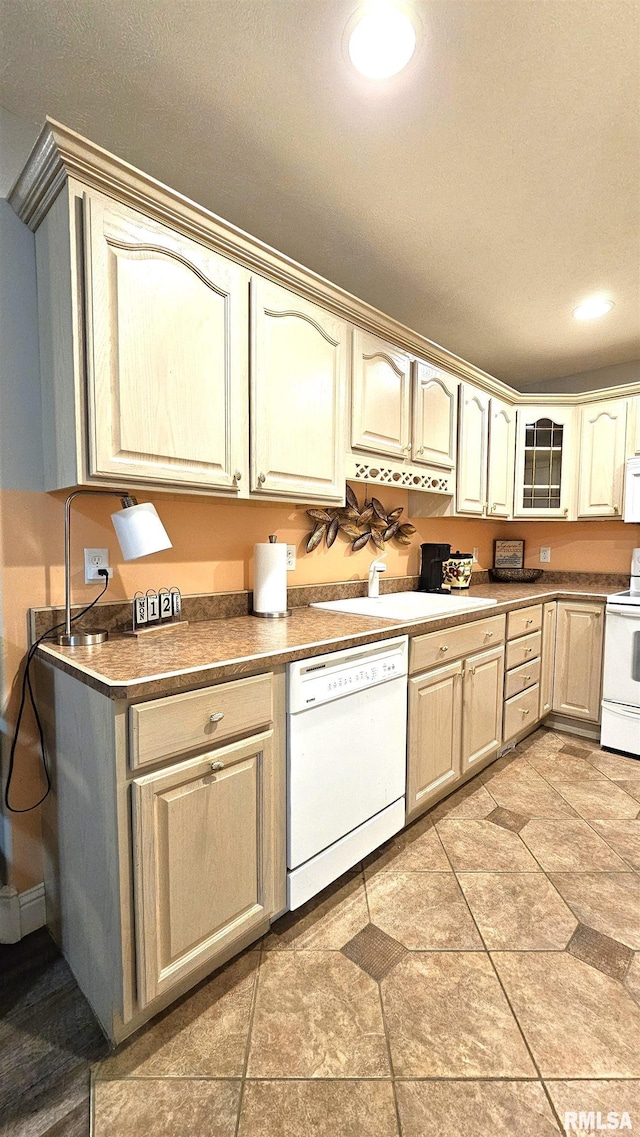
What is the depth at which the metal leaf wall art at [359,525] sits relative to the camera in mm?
2424

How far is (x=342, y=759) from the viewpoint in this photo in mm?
1675

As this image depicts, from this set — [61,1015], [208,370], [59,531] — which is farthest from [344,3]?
[61,1015]

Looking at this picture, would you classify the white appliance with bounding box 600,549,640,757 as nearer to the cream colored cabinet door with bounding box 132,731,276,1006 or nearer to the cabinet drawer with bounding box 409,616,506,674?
the cabinet drawer with bounding box 409,616,506,674

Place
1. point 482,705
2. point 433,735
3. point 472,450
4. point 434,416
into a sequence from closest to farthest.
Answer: point 433,735 → point 482,705 → point 434,416 → point 472,450

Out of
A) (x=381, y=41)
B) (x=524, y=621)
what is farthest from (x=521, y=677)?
(x=381, y=41)

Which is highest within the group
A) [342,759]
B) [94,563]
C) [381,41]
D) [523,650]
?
[381,41]

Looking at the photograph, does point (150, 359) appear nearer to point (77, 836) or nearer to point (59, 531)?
point (59, 531)

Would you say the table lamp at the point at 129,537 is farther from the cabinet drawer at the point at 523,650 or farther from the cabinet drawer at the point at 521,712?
the cabinet drawer at the point at 521,712

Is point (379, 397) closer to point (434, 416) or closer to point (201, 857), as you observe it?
point (434, 416)

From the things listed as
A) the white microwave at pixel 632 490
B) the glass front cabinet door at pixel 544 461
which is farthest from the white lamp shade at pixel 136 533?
the white microwave at pixel 632 490

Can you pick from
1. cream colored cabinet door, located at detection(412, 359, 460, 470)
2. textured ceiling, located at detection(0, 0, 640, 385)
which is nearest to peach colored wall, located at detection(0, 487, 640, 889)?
cream colored cabinet door, located at detection(412, 359, 460, 470)

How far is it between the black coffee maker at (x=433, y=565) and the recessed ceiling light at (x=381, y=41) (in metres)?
2.17

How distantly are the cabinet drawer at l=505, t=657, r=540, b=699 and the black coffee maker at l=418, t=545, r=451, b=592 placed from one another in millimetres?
633

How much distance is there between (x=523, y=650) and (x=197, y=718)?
2225 mm
